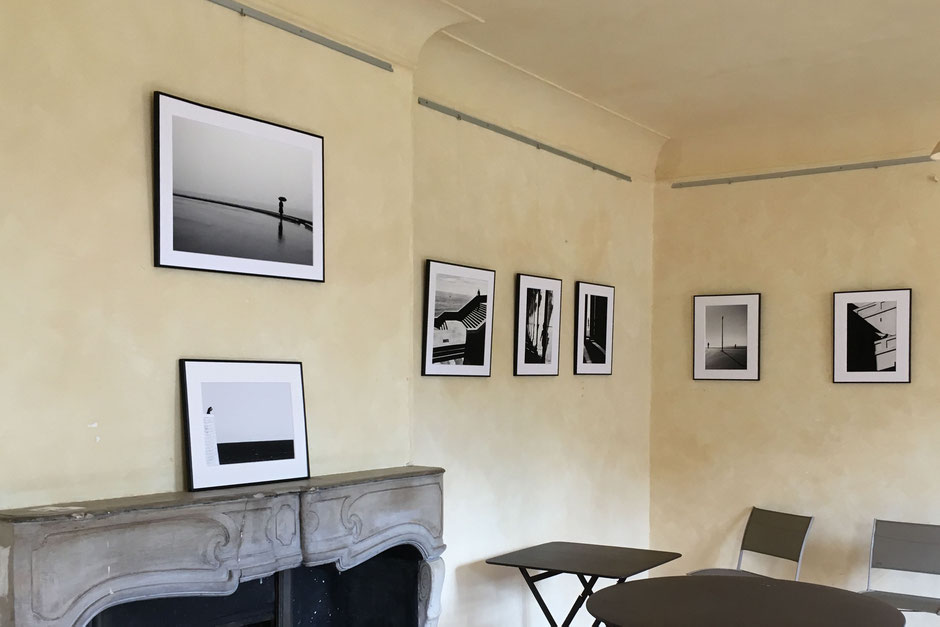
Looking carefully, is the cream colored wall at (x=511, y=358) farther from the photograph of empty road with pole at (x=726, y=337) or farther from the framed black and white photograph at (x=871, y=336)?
the framed black and white photograph at (x=871, y=336)

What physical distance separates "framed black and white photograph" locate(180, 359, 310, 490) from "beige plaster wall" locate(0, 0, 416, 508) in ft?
0.19

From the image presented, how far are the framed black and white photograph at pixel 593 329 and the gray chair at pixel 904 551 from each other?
77.6 inches

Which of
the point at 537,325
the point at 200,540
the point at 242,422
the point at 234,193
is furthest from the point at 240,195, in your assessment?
the point at 537,325

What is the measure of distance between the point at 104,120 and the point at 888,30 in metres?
3.69

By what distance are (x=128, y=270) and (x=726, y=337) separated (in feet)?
14.6

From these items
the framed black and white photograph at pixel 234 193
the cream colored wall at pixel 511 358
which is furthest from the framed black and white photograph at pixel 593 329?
the framed black and white photograph at pixel 234 193

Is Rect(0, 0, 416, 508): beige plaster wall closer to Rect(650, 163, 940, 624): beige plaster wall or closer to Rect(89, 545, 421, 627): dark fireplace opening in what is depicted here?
Rect(89, 545, 421, 627): dark fireplace opening

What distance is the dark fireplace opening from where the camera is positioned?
2955mm

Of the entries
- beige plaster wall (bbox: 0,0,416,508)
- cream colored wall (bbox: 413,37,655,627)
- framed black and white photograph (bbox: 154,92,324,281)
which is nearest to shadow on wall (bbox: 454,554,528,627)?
cream colored wall (bbox: 413,37,655,627)

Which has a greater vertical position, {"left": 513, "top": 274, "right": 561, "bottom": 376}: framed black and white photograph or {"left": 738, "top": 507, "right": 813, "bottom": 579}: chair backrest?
{"left": 513, "top": 274, "right": 561, "bottom": 376}: framed black and white photograph

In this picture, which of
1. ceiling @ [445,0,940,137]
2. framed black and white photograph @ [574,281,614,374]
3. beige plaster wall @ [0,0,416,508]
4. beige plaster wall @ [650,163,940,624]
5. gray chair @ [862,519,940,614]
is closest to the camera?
beige plaster wall @ [0,0,416,508]

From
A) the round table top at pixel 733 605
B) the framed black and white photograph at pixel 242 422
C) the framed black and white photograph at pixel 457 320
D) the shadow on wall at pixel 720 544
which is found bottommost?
the shadow on wall at pixel 720 544

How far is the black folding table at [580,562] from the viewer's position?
14.9ft

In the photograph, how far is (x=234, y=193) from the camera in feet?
10.8
